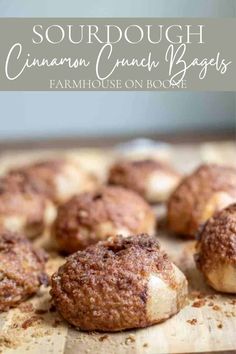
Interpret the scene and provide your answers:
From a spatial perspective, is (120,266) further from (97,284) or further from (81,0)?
(81,0)

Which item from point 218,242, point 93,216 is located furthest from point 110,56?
point 218,242

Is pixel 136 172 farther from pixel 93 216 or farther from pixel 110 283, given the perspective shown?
pixel 110 283

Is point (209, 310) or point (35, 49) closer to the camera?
point (209, 310)

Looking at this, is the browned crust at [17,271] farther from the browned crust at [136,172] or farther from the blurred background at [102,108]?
the blurred background at [102,108]

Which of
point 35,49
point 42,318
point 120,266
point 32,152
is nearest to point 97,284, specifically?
point 120,266

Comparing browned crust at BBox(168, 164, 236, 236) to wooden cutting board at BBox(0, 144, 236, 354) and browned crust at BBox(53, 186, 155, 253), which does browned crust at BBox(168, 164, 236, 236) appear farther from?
wooden cutting board at BBox(0, 144, 236, 354)

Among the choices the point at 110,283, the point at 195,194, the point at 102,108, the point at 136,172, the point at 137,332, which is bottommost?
the point at 137,332
